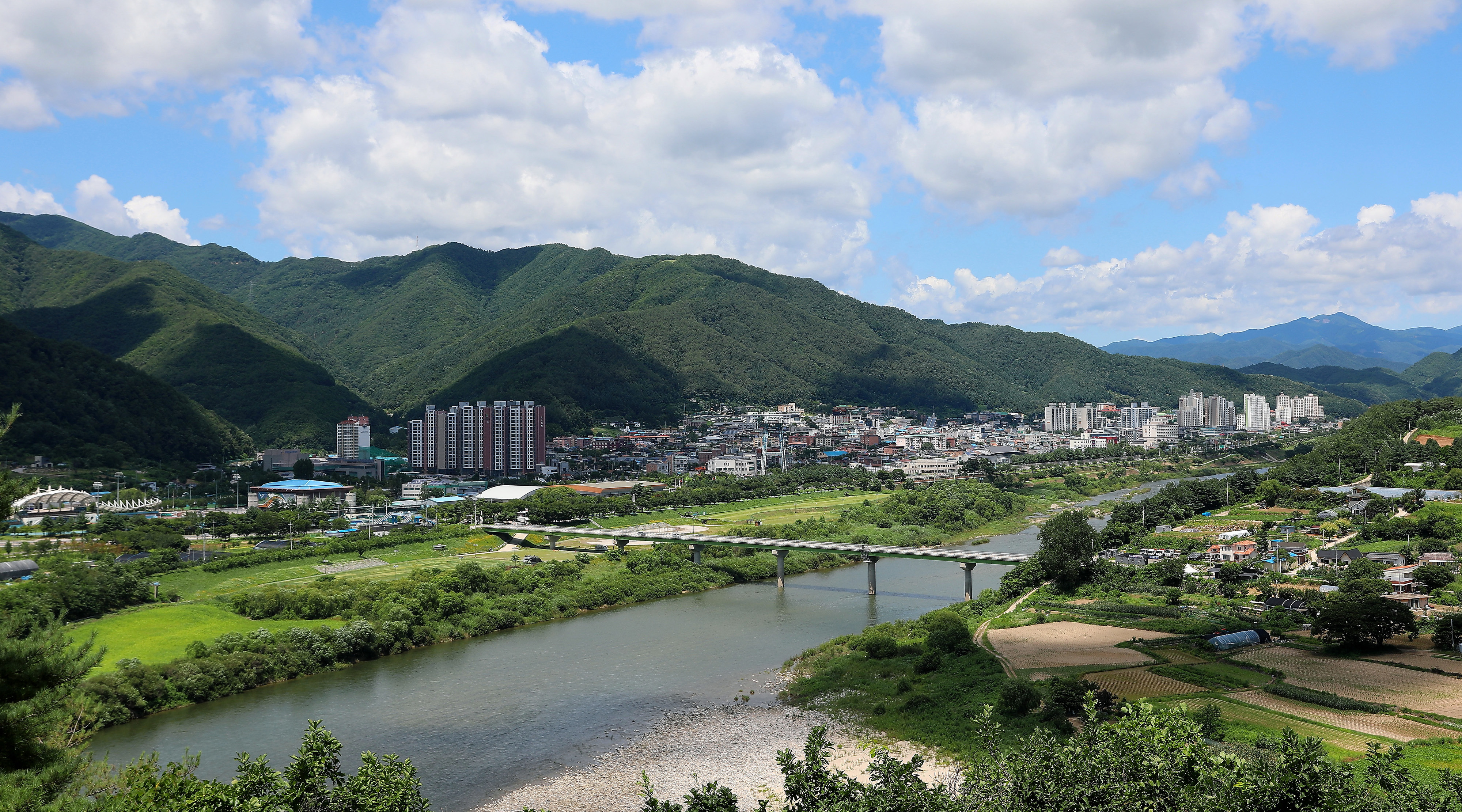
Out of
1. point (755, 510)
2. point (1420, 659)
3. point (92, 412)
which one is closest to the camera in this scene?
point (1420, 659)

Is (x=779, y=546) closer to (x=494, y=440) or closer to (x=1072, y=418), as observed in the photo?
(x=494, y=440)

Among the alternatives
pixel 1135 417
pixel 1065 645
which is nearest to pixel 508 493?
pixel 1065 645

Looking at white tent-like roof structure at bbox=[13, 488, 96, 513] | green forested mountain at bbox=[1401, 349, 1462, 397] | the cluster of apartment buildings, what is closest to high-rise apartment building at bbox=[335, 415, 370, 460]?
white tent-like roof structure at bbox=[13, 488, 96, 513]

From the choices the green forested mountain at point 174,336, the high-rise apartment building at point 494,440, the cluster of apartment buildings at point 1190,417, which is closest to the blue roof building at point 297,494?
the high-rise apartment building at point 494,440

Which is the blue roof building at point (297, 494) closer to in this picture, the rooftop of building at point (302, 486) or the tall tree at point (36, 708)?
the rooftop of building at point (302, 486)

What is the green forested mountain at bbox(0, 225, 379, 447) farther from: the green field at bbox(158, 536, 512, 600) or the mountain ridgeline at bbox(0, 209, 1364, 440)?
the green field at bbox(158, 536, 512, 600)
